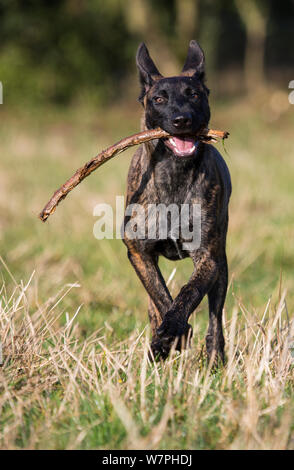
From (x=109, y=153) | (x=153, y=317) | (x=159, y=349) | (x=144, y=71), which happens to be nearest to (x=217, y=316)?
(x=153, y=317)

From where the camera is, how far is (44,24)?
91.4 feet

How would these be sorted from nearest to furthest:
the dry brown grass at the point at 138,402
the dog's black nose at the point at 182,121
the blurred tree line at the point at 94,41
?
1. the dry brown grass at the point at 138,402
2. the dog's black nose at the point at 182,121
3. the blurred tree line at the point at 94,41

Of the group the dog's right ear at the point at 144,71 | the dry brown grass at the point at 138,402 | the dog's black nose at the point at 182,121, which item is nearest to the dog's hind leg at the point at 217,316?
the dry brown grass at the point at 138,402

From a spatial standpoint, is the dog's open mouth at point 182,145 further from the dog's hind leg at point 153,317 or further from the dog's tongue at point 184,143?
the dog's hind leg at point 153,317

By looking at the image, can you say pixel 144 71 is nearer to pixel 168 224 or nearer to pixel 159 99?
pixel 159 99

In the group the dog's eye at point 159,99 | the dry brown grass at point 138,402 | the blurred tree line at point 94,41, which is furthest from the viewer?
the blurred tree line at point 94,41

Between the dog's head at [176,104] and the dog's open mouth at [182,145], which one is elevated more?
the dog's head at [176,104]

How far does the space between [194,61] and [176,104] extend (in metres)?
0.71

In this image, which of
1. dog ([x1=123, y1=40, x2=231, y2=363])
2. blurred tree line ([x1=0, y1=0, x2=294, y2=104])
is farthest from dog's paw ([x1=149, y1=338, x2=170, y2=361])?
blurred tree line ([x1=0, y1=0, x2=294, y2=104])

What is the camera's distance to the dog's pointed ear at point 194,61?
4.64m

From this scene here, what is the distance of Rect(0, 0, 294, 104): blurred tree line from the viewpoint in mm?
26812

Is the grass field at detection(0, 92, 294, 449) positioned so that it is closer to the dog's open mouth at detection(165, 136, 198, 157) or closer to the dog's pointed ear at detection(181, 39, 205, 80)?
the dog's open mouth at detection(165, 136, 198, 157)

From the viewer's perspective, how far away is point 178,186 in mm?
4328

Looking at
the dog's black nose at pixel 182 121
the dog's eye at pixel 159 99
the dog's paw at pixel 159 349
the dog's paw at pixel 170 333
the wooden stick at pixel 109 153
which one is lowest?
the dog's paw at pixel 159 349
